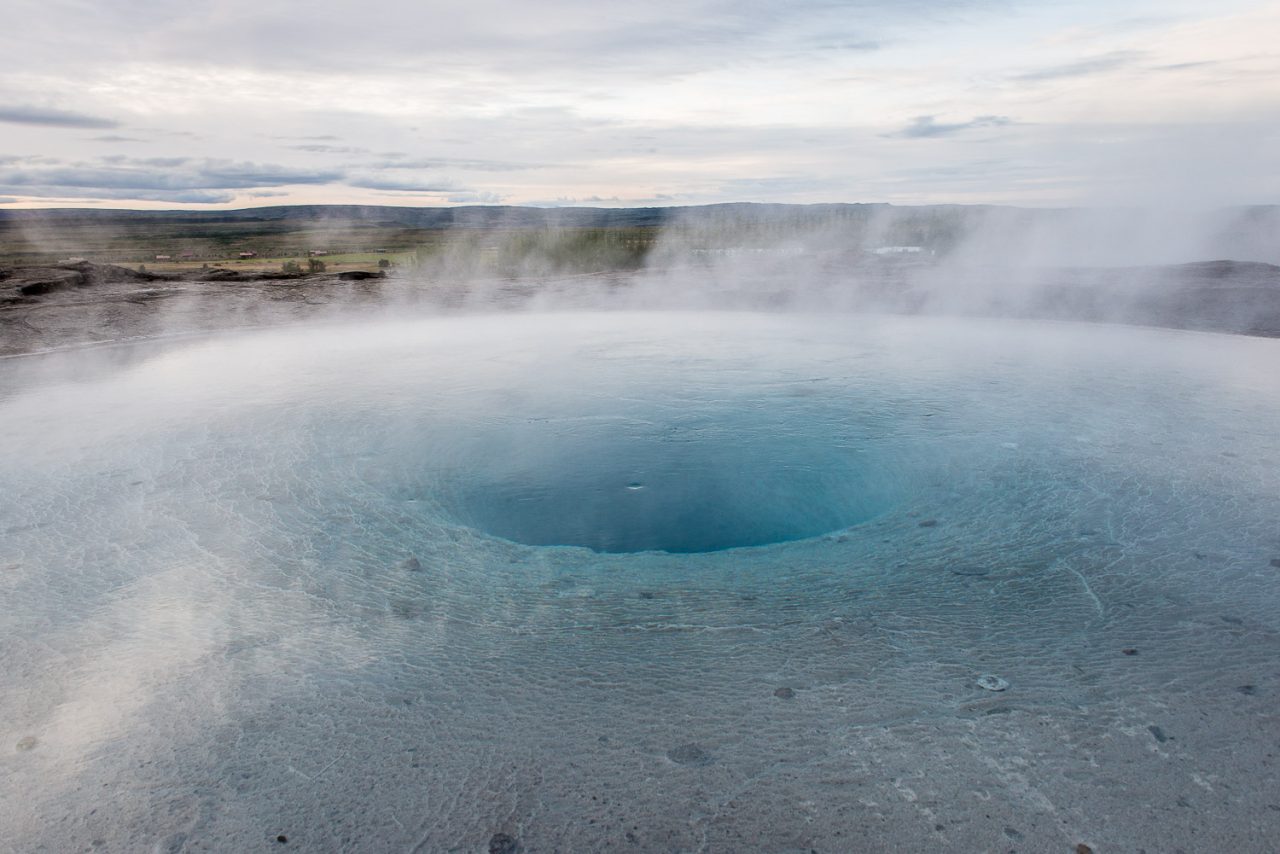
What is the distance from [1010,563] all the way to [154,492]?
477cm

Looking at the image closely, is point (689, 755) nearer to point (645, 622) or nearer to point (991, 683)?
point (645, 622)

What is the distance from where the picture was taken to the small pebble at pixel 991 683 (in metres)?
2.59

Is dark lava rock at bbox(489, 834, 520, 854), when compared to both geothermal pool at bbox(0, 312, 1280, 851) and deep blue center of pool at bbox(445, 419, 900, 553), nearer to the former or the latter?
geothermal pool at bbox(0, 312, 1280, 851)

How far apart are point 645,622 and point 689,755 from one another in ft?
2.74

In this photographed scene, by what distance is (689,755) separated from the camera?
2.29m

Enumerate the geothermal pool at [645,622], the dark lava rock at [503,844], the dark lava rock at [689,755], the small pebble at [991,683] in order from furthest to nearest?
the small pebble at [991,683] < the dark lava rock at [689,755] < the geothermal pool at [645,622] < the dark lava rock at [503,844]

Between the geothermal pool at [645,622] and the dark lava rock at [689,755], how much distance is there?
1 cm

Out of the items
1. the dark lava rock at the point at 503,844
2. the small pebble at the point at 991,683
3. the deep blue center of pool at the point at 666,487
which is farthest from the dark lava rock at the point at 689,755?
the deep blue center of pool at the point at 666,487

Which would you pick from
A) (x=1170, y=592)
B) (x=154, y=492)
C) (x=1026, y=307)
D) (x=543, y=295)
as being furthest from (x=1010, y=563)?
(x=543, y=295)

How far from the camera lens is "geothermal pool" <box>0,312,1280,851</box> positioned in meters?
2.10

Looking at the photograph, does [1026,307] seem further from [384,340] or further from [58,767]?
[58,767]

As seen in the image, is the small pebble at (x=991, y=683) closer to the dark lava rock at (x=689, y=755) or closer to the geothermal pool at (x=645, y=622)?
the geothermal pool at (x=645, y=622)

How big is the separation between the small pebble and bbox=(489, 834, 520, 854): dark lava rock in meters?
1.63

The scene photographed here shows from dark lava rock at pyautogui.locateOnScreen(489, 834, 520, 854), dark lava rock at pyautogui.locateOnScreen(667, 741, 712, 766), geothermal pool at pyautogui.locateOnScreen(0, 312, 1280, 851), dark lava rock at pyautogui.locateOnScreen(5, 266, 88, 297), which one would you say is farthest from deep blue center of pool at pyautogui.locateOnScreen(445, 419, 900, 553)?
dark lava rock at pyautogui.locateOnScreen(5, 266, 88, 297)
